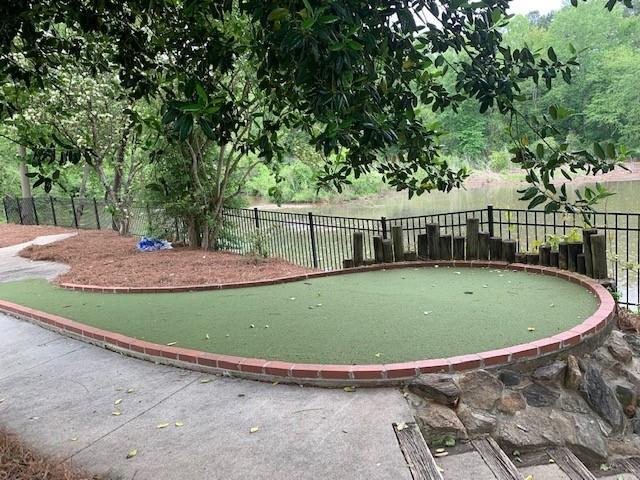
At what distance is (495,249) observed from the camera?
675cm

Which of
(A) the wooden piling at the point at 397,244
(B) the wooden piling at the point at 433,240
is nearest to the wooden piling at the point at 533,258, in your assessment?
(B) the wooden piling at the point at 433,240

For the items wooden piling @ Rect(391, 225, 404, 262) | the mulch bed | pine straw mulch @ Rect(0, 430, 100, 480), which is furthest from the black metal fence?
pine straw mulch @ Rect(0, 430, 100, 480)

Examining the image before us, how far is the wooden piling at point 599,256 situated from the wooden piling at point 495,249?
1299 millimetres

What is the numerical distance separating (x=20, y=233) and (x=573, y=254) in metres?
15.7

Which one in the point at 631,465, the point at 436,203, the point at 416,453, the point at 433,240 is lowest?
the point at 631,465

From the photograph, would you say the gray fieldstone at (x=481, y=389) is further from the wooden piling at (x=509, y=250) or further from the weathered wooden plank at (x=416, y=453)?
the wooden piling at (x=509, y=250)

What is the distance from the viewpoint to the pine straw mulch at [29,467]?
2570 mm

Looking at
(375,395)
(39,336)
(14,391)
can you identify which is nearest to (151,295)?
(39,336)

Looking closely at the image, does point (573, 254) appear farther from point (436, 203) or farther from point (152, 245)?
point (436, 203)

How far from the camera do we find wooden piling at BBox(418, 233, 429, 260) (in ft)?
23.7

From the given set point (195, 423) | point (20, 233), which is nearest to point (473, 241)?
point (195, 423)

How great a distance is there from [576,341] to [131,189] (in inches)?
454

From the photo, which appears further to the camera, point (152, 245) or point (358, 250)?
point (152, 245)

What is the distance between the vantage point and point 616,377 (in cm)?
401
